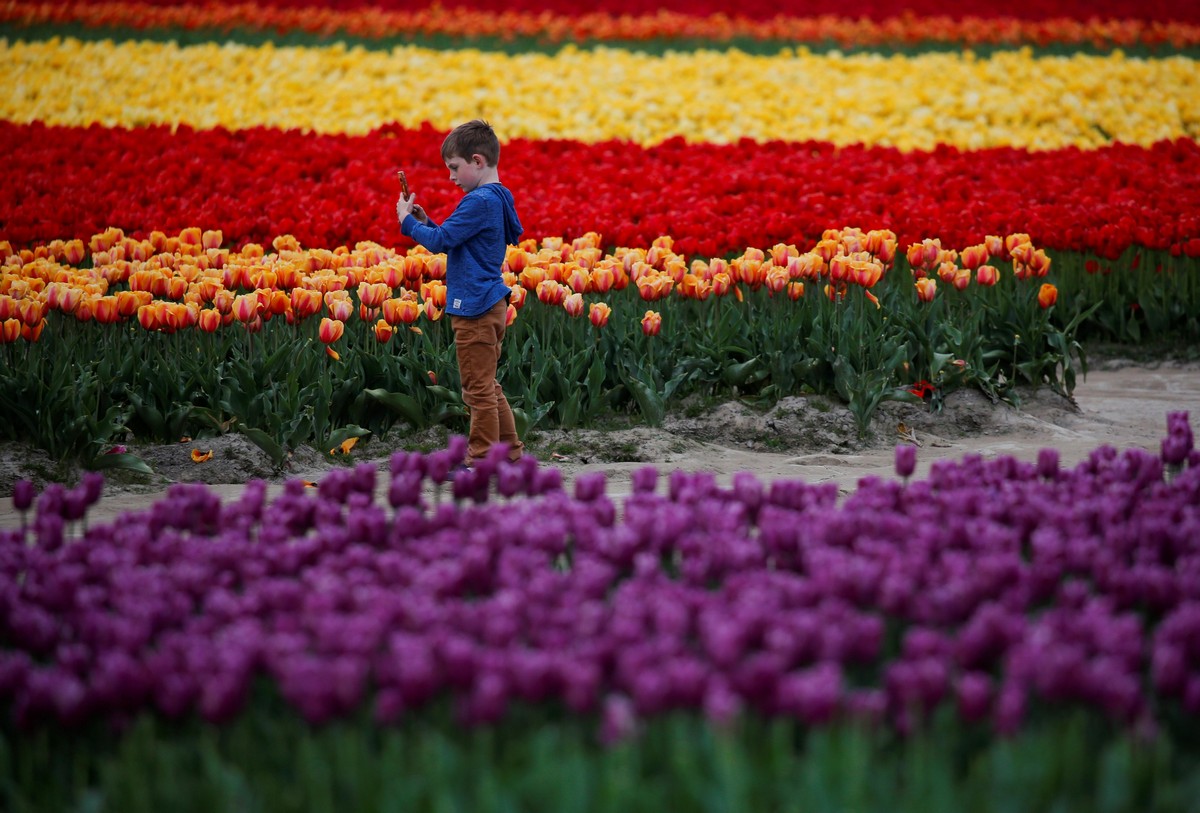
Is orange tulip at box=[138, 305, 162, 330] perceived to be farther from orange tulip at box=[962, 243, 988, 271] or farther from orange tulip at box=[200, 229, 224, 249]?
orange tulip at box=[962, 243, 988, 271]

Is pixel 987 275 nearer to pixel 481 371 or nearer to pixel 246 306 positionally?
pixel 481 371

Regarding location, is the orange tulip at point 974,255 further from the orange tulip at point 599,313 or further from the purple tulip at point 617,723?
the purple tulip at point 617,723

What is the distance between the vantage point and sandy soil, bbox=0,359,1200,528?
16.5 ft

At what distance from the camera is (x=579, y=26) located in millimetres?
16844

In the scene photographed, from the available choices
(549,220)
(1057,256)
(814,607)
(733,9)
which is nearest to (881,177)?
(1057,256)

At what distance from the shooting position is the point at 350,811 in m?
2.10

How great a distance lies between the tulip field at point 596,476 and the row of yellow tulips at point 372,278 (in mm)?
25

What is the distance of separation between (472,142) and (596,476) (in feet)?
6.66

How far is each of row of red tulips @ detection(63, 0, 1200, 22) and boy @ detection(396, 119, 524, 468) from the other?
1303 cm

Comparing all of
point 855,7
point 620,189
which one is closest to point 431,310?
point 620,189

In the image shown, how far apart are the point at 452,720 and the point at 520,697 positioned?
125mm

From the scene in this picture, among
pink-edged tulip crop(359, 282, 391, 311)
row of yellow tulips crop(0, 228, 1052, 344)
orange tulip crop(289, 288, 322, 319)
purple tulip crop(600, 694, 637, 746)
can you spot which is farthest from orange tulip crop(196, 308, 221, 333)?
purple tulip crop(600, 694, 637, 746)

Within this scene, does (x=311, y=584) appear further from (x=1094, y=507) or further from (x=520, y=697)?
(x=1094, y=507)


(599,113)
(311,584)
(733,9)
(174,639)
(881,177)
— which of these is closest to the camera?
(174,639)
